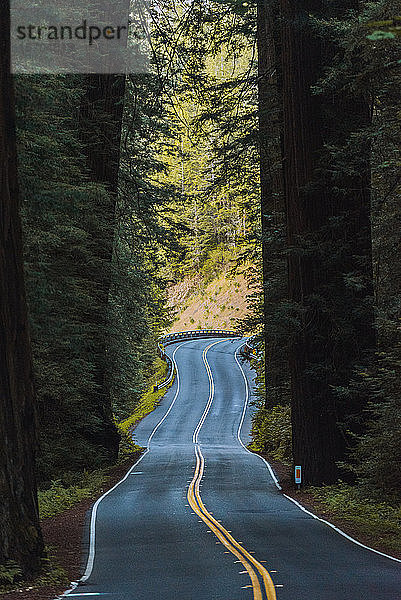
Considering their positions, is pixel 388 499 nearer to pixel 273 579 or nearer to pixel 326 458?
pixel 326 458

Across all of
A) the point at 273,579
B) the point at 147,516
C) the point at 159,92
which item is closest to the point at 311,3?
the point at 159,92

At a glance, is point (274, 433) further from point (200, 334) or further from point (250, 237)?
point (200, 334)

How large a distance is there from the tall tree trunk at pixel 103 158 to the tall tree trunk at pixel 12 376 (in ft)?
39.5

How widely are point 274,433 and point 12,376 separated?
22.0 meters

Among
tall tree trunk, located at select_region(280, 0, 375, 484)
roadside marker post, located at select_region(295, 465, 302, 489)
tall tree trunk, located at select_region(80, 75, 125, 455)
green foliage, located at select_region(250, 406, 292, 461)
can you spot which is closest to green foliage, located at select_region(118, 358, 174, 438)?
green foliage, located at select_region(250, 406, 292, 461)

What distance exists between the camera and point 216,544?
44.9ft

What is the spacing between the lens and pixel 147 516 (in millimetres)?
17719

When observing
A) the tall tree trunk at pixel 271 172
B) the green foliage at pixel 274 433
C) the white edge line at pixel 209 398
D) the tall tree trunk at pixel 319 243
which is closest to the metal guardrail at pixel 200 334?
the white edge line at pixel 209 398

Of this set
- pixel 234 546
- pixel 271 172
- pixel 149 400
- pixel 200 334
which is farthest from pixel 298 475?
pixel 200 334

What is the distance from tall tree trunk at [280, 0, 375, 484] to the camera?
64.8 feet

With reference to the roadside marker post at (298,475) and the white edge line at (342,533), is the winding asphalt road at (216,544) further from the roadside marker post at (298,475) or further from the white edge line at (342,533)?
the roadside marker post at (298,475)

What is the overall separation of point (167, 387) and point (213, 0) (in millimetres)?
43263

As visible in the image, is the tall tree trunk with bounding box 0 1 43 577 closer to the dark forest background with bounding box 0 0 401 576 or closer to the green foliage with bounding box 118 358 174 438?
the dark forest background with bounding box 0 0 401 576

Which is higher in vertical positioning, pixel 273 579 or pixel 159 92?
pixel 159 92
